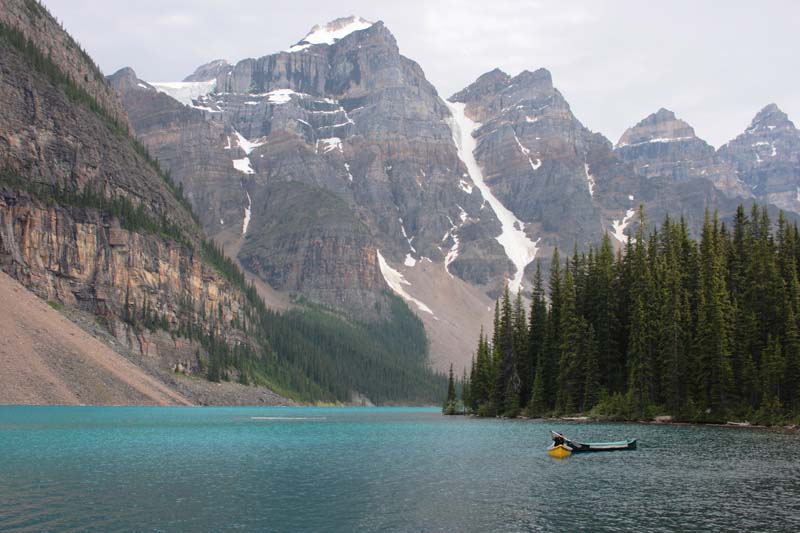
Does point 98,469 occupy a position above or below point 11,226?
below

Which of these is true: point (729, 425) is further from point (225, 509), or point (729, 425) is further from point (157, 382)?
point (157, 382)

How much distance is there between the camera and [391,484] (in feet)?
150

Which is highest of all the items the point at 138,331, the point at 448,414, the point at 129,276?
the point at 129,276

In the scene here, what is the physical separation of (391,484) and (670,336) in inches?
2357

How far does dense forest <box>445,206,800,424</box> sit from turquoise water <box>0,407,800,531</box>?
11802 mm

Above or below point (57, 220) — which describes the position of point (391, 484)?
below

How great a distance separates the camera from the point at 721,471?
49250 millimetres

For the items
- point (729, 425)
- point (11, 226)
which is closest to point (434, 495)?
point (729, 425)

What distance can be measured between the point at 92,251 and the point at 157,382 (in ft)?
149

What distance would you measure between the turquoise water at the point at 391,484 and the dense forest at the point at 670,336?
11802 mm

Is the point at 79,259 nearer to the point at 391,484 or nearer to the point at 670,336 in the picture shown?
the point at 670,336

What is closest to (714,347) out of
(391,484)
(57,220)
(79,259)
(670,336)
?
(670,336)

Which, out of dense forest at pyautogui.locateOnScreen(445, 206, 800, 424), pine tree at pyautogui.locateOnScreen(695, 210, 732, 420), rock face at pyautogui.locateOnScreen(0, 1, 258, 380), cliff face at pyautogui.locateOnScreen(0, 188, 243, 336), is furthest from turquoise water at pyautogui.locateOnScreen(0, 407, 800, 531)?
rock face at pyautogui.locateOnScreen(0, 1, 258, 380)

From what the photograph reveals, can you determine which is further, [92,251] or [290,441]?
[92,251]
